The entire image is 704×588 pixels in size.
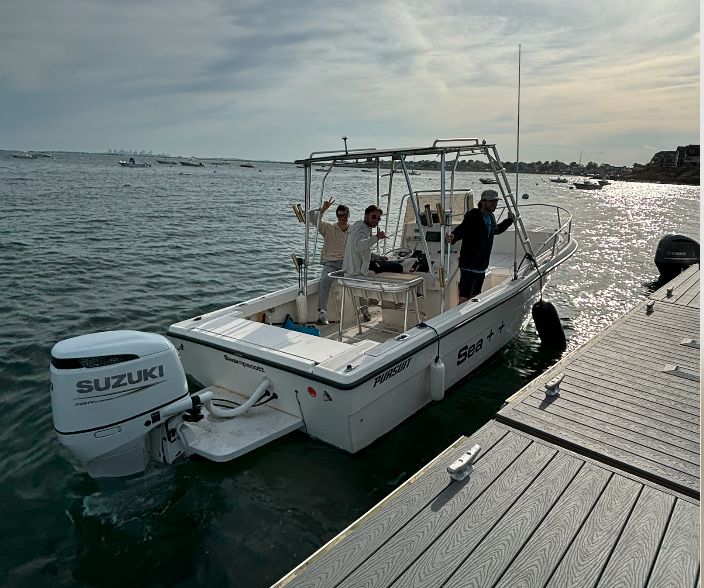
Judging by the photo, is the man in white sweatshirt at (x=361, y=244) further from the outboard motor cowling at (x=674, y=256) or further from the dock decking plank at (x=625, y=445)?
the outboard motor cowling at (x=674, y=256)

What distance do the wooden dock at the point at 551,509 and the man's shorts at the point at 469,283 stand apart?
2.12 meters

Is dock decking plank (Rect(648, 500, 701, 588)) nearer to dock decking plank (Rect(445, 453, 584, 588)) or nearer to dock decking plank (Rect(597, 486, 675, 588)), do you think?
dock decking plank (Rect(597, 486, 675, 588))

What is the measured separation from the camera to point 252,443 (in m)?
3.93

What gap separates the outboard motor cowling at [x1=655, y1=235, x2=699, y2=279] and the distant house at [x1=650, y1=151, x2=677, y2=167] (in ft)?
290

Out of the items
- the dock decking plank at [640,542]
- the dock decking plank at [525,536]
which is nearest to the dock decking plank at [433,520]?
the dock decking plank at [525,536]

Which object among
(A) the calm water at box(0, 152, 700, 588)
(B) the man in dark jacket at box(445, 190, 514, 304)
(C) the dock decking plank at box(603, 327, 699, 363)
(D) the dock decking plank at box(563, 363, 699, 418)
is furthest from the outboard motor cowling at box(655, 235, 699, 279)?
(D) the dock decking plank at box(563, 363, 699, 418)

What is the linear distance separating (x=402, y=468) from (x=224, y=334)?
2.15 meters

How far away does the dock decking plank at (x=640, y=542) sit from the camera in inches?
86.8

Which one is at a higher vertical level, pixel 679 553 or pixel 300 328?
pixel 300 328

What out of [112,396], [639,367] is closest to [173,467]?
[112,396]

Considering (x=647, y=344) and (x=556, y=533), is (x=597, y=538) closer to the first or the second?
(x=556, y=533)

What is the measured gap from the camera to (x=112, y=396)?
334 cm

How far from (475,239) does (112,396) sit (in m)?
4.36

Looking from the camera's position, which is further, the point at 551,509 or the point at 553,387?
the point at 553,387
